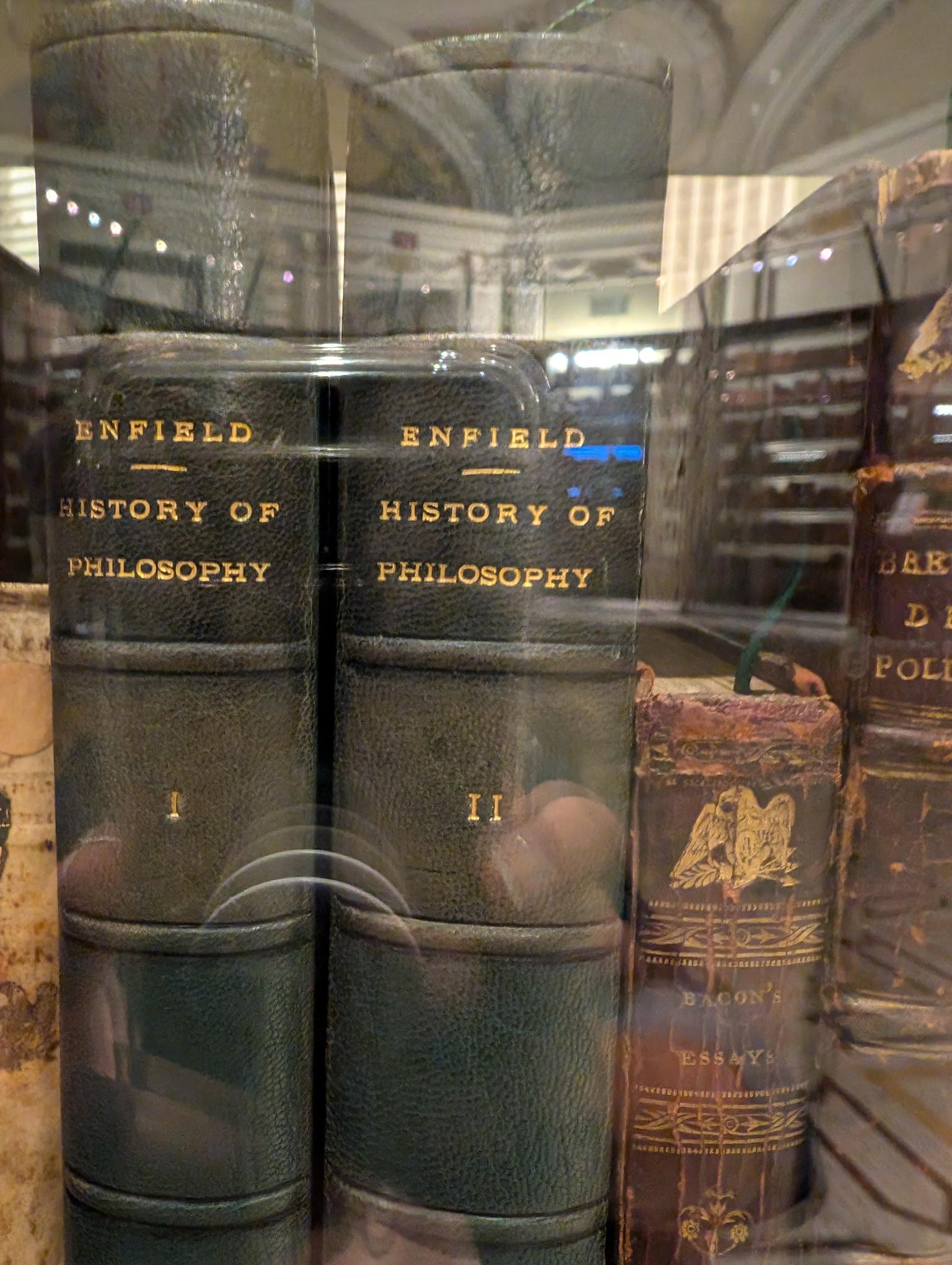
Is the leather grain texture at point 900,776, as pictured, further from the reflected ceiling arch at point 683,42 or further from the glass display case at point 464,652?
the reflected ceiling arch at point 683,42

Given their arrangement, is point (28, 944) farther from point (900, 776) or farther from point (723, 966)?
point (900, 776)

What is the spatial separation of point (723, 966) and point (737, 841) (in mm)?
78

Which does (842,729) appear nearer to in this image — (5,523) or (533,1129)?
(533,1129)

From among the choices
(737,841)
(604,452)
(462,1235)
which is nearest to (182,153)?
(604,452)

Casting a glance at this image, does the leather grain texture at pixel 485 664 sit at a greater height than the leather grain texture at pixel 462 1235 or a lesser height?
greater

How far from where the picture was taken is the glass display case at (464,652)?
49 cm

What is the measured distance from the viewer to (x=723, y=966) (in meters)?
0.54

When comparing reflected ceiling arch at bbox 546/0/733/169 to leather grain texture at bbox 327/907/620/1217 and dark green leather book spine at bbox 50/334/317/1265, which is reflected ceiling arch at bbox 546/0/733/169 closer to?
dark green leather book spine at bbox 50/334/317/1265

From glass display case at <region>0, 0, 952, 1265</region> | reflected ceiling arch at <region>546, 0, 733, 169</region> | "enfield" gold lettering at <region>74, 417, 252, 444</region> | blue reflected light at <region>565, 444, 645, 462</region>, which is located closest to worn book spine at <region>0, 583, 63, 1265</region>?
glass display case at <region>0, 0, 952, 1265</region>

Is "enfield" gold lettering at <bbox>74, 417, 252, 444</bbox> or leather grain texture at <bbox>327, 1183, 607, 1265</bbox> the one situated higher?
"enfield" gold lettering at <bbox>74, 417, 252, 444</bbox>

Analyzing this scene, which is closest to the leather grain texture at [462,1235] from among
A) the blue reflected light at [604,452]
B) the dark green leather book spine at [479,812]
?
the dark green leather book spine at [479,812]

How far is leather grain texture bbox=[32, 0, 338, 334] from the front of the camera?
47 centimetres

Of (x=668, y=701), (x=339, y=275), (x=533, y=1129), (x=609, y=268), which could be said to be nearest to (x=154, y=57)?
(x=339, y=275)

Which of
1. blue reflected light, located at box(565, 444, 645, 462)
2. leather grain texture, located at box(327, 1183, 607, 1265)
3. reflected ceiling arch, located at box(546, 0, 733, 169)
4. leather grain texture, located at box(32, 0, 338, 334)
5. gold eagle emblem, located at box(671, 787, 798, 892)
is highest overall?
reflected ceiling arch, located at box(546, 0, 733, 169)
